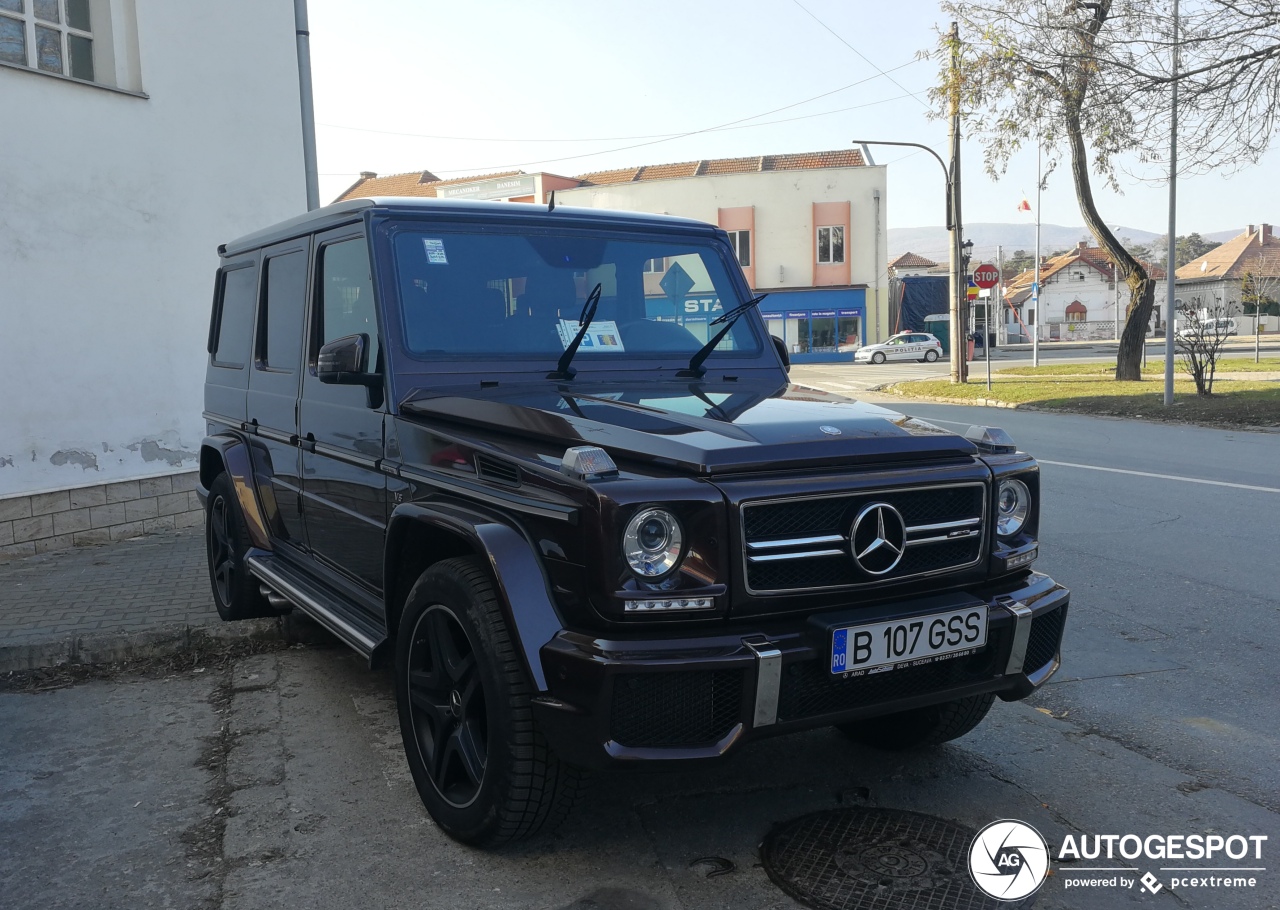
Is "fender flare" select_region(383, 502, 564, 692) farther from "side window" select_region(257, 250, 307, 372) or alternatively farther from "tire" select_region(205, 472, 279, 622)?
"tire" select_region(205, 472, 279, 622)

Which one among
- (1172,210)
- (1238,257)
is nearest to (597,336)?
(1172,210)

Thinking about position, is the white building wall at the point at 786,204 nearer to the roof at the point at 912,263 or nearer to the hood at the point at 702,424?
the roof at the point at 912,263

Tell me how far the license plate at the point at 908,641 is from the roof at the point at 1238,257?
9404cm

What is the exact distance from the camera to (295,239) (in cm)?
501

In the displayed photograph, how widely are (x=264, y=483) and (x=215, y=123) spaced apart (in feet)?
16.1

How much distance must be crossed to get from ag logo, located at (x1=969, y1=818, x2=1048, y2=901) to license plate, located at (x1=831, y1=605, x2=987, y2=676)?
1.93 feet

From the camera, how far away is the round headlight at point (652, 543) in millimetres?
2781

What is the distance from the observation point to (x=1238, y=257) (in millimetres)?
94188

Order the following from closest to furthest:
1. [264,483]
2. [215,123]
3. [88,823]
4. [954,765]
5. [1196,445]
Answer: [88,823]
[954,765]
[264,483]
[215,123]
[1196,445]

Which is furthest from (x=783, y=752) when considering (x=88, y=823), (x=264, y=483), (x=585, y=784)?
(x=264, y=483)

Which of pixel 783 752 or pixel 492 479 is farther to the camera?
pixel 783 752

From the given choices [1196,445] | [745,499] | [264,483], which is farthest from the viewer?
[1196,445]

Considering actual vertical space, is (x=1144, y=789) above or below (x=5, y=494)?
below

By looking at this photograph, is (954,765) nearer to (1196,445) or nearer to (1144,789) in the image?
(1144,789)
